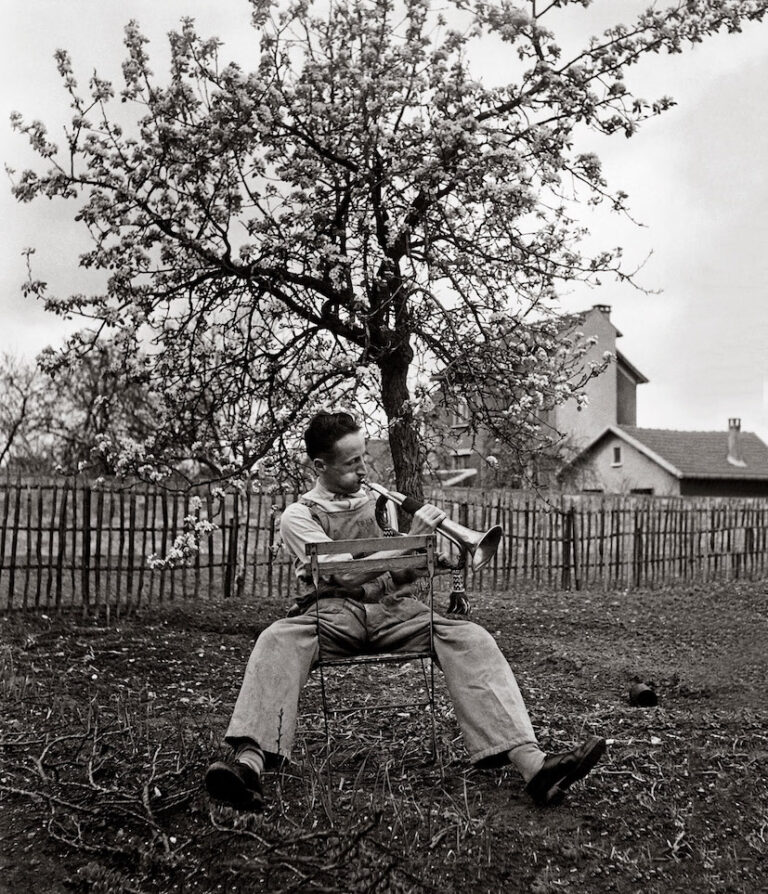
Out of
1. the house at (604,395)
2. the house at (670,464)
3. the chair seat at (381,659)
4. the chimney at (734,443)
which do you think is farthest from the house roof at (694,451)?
the chair seat at (381,659)

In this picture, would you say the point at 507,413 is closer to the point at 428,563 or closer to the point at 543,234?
the point at 543,234

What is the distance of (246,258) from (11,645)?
381 centimetres

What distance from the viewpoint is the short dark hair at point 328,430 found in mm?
Answer: 4168

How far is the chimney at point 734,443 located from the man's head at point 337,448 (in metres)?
34.2

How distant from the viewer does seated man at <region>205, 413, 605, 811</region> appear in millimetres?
3467

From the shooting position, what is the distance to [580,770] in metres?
3.41

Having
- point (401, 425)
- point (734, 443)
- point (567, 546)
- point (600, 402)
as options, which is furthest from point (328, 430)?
point (600, 402)

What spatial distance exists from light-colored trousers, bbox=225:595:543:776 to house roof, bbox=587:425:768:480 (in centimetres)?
3085

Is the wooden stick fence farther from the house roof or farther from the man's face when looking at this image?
the house roof

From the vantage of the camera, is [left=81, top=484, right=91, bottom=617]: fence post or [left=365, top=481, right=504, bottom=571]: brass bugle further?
[left=81, top=484, right=91, bottom=617]: fence post

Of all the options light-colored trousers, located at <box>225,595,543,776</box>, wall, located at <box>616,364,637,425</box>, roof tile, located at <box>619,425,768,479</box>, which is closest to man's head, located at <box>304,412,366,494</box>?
light-colored trousers, located at <box>225,595,543,776</box>

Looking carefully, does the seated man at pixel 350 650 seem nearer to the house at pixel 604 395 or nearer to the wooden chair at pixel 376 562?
the wooden chair at pixel 376 562

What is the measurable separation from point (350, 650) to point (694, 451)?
1329 inches

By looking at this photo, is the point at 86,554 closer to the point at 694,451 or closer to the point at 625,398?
the point at 694,451
